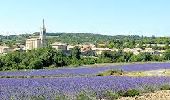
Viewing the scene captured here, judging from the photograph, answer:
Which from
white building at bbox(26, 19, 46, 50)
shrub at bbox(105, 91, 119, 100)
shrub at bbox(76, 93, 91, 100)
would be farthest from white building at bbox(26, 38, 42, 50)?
shrub at bbox(76, 93, 91, 100)

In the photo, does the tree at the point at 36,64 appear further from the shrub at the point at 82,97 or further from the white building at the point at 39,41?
the white building at the point at 39,41

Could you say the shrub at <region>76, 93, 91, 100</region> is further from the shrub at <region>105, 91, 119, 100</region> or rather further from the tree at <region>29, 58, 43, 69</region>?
the tree at <region>29, 58, 43, 69</region>

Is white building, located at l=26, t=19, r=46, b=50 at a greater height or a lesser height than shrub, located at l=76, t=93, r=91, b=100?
lesser

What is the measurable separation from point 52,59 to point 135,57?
32831 mm

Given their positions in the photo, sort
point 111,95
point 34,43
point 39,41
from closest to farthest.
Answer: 1. point 111,95
2. point 39,41
3. point 34,43

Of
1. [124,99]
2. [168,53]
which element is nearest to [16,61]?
[168,53]

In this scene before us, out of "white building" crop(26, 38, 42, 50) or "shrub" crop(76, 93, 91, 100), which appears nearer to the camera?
"shrub" crop(76, 93, 91, 100)

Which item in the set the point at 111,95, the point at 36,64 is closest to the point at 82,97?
the point at 111,95

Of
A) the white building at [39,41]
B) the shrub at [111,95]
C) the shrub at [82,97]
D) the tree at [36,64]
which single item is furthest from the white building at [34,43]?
the shrub at [82,97]

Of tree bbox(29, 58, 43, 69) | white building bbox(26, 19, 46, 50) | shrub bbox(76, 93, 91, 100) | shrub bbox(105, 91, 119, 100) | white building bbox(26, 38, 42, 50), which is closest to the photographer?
shrub bbox(76, 93, 91, 100)

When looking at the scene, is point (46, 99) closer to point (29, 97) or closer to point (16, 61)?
point (29, 97)

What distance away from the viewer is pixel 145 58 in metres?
106

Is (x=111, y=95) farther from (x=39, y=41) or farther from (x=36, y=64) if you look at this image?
(x=39, y=41)

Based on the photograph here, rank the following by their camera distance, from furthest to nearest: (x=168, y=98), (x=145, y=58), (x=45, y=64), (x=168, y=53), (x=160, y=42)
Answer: (x=160, y=42), (x=168, y=53), (x=145, y=58), (x=45, y=64), (x=168, y=98)
